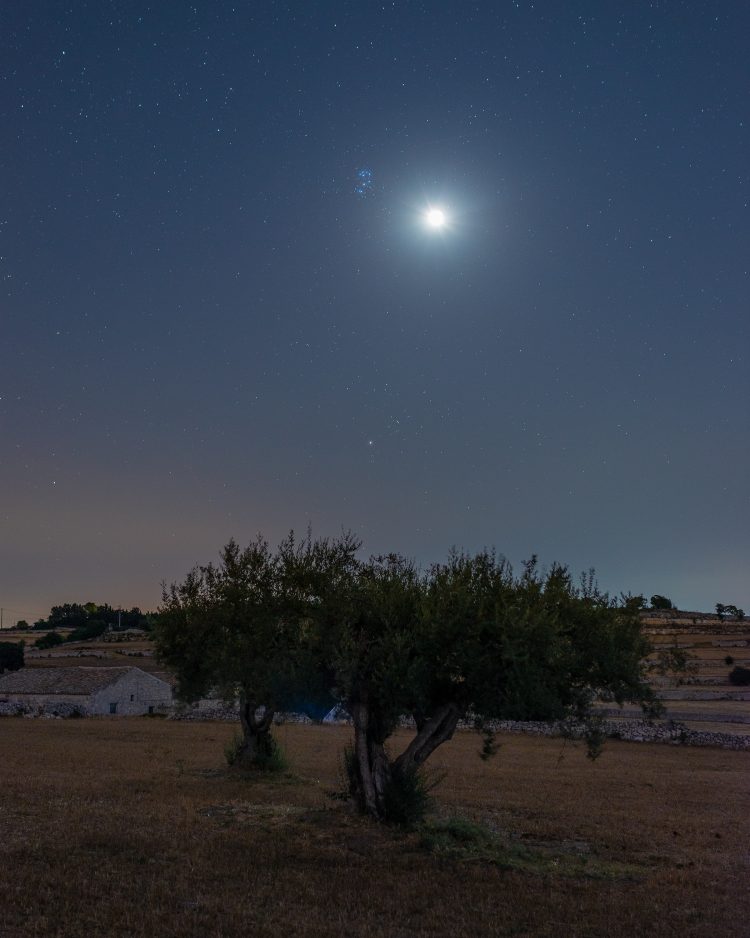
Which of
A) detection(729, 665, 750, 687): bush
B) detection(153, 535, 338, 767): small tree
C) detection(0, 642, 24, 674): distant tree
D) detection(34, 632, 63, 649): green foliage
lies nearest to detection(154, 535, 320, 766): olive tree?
detection(153, 535, 338, 767): small tree

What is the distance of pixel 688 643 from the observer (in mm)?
134625

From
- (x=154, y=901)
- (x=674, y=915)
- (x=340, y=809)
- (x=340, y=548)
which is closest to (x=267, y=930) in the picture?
(x=154, y=901)

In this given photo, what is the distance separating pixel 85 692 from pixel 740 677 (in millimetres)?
83401

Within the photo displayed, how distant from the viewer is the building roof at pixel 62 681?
8881 cm

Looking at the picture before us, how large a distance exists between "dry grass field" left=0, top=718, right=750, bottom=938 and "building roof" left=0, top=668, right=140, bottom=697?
53.8 metres

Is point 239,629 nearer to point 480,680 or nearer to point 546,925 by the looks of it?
point 480,680

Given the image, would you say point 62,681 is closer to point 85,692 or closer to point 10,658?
point 85,692

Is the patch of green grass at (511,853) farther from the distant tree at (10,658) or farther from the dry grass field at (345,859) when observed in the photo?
the distant tree at (10,658)

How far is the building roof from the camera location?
88.8 metres

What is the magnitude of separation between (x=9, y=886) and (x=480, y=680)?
12231 mm

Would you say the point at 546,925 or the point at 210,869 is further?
the point at 210,869

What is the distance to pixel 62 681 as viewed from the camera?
9162 cm

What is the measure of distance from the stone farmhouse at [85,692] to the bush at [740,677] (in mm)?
73879

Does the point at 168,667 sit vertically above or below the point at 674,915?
above
